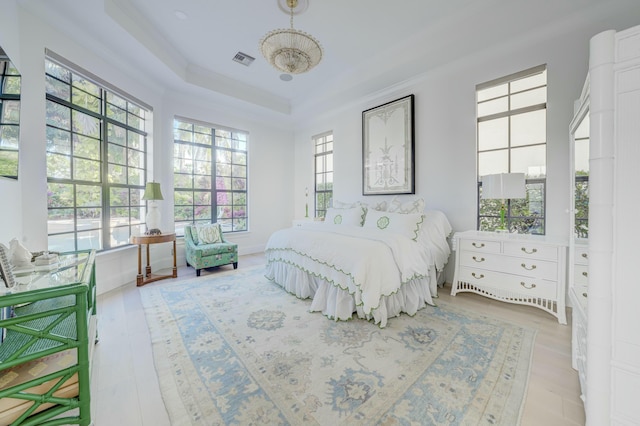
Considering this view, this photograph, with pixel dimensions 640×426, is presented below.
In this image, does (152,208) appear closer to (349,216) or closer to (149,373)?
(149,373)

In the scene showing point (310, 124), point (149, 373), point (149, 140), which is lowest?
point (149, 373)

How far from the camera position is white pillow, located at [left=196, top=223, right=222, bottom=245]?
432 cm

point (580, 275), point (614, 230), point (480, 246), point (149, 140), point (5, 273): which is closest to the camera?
point (614, 230)

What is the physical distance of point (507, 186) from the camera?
8.88ft

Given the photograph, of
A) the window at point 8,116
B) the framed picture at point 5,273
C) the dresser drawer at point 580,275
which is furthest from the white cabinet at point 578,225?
the window at point 8,116

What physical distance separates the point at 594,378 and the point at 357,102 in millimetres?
4733

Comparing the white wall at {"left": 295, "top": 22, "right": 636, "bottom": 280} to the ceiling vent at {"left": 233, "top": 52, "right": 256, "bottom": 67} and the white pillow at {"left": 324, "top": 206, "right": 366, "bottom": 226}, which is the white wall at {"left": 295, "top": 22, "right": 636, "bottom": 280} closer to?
the white pillow at {"left": 324, "top": 206, "right": 366, "bottom": 226}

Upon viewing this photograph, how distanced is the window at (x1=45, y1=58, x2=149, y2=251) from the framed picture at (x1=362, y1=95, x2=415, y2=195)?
3.90m

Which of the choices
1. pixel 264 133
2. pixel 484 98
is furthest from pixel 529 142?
pixel 264 133

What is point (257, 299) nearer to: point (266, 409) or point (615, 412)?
point (266, 409)

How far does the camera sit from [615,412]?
3.32 feet

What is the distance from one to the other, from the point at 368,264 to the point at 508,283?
1675mm

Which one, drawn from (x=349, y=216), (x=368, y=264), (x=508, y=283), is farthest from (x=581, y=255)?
(x=349, y=216)

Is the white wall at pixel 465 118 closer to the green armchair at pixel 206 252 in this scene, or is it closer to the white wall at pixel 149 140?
the white wall at pixel 149 140
